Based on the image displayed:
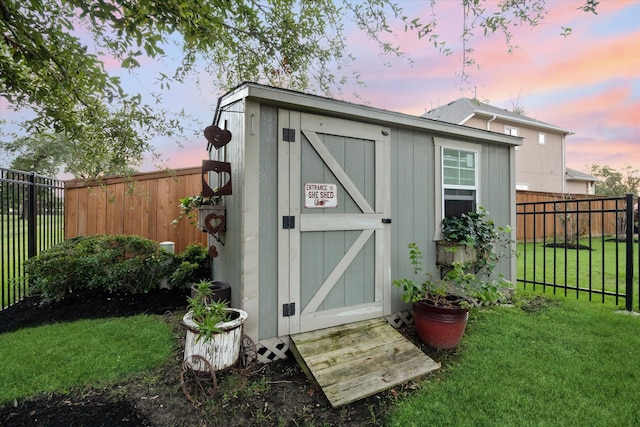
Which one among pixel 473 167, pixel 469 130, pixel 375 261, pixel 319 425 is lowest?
pixel 319 425

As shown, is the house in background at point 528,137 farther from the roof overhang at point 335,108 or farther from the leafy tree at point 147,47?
the leafy tree at point 147,47

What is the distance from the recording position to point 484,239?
3.73m

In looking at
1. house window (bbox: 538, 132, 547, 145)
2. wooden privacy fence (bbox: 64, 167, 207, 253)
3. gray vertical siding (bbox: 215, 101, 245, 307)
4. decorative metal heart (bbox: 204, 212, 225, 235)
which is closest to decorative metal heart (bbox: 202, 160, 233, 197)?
gray vertical siding (bbox: 215, 101, 245, 307)

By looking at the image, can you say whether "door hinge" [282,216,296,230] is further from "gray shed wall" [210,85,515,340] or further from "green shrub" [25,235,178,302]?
"green shrub" [25,235,178,302]

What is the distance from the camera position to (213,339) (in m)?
2.24

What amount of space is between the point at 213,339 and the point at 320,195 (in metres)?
1.58

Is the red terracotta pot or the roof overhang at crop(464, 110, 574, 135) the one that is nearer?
the red terracotta pot

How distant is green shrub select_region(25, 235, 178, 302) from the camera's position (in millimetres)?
3727

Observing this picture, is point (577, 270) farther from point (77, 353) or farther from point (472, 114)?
point (472, 114)

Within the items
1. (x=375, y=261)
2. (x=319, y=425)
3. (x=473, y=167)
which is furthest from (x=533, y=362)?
(x=473, y=167)

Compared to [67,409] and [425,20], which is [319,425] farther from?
[425,20]

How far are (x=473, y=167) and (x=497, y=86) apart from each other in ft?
3.97

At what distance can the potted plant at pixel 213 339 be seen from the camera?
2.21 metres

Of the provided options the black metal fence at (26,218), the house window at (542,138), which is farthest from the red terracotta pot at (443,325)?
the house window at (542,138)
